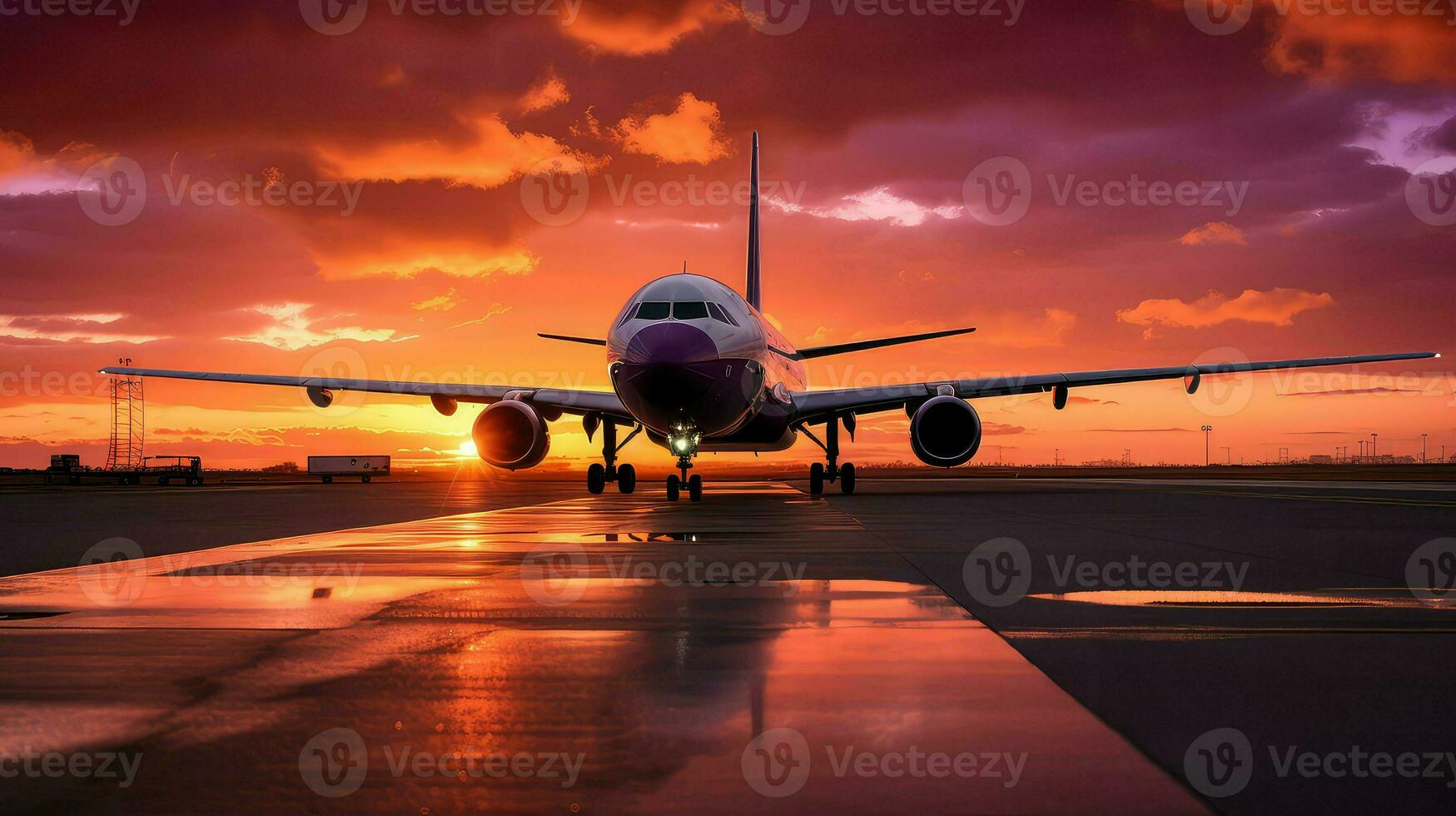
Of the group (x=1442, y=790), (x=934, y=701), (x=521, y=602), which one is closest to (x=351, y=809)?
(x=934, y=701)

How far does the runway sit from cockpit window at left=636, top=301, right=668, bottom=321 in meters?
11.4

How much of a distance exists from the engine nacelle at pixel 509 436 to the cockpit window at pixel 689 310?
507 cm

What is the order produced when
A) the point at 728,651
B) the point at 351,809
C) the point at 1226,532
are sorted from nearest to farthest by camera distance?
the point at 351,809
the point at 728,651
the point at 1226,532

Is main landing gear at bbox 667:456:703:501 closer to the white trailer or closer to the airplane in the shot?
the airplane

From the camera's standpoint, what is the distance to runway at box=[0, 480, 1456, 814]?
11.2ft

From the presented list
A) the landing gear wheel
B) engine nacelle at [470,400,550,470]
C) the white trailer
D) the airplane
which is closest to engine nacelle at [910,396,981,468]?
Answer: the airplane

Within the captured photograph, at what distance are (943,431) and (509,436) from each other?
413 inches

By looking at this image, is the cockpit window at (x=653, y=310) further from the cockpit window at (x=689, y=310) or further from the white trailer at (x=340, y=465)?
the white trailer at (x=340, y=465)

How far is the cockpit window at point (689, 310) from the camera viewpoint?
21.3m

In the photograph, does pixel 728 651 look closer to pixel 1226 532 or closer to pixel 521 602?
pixel 521 602

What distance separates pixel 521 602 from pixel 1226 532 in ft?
36.4

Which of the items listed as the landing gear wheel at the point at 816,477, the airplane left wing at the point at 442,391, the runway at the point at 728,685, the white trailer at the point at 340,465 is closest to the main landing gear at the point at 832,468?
the landing gear wheel at the point at 816,477

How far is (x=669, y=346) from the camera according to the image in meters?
20.1

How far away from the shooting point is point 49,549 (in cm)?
1251
